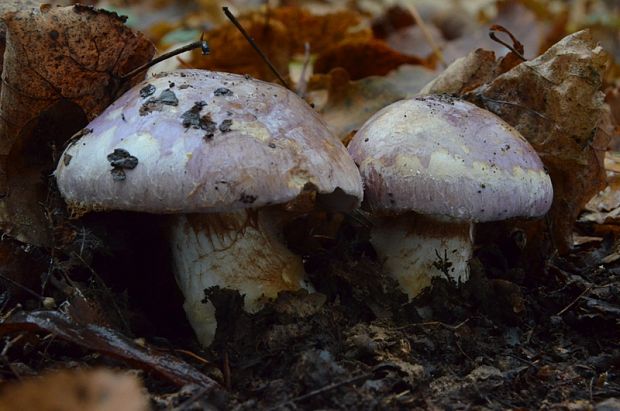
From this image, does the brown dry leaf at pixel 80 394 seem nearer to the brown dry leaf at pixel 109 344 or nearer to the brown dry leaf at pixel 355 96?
the brown dry leaf at pixel 109 344

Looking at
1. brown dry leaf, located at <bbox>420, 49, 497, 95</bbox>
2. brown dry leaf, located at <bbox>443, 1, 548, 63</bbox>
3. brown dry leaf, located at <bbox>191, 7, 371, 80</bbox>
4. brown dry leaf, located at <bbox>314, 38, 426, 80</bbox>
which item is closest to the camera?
brown dry leaf, located at <bbox>420, 49, 497, 95</bbox>

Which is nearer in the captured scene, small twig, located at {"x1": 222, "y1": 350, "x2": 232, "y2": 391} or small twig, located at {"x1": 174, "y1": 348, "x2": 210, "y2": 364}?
small twig, located at {"x1": 222, "y1": 350, "x2": 232, "y2": 391}

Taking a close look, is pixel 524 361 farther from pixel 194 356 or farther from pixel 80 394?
pixel 80 394

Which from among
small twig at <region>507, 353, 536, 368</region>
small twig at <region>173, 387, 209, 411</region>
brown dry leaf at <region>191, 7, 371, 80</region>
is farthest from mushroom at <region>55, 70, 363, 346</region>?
brown dry leaf at <region>191, 7, 371, 80</region>

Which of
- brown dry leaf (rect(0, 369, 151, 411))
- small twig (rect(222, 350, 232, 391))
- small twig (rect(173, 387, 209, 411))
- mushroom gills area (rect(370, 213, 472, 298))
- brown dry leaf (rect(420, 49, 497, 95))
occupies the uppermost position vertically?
brown dry leaf (rect(0, 369, 151, 411))

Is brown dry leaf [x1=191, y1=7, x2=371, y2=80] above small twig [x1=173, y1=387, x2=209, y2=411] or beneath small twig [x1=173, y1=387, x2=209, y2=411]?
above

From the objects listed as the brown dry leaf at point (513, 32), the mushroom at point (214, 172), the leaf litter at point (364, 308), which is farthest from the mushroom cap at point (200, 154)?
the brown dry leaf at point (513, 32)

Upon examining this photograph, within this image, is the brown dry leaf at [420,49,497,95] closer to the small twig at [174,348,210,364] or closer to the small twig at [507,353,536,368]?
the small twig at [507,353,536,368]
